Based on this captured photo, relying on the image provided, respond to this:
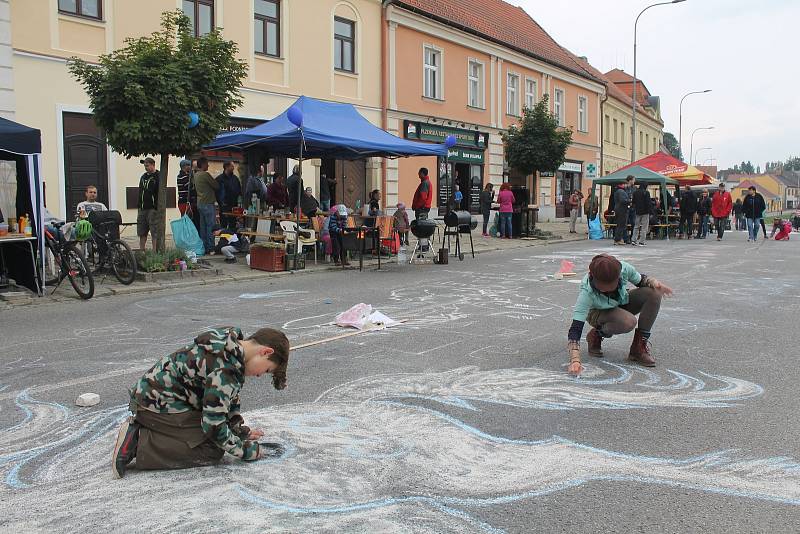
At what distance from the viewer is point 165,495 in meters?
3.48

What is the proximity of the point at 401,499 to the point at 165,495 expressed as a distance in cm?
113

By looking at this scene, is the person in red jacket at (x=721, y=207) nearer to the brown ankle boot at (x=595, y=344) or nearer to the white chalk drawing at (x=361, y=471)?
the brown ankle boot at (x=595, y=344)

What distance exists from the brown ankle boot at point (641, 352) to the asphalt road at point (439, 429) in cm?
12

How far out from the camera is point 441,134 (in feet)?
91.2

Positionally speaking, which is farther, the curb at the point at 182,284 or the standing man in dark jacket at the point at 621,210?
the standing man in dark jacket at the point at 621,210

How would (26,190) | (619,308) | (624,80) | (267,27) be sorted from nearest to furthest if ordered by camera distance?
(619,308) → (26,190) → (267,27) → (624,80)

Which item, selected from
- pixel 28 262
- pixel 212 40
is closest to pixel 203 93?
pixel 212 40

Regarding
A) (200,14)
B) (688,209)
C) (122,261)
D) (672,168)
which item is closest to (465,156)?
(672,168)

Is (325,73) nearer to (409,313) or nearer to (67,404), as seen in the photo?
(409,313)

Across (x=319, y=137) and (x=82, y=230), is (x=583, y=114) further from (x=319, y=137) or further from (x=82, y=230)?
(x=82, y=230)

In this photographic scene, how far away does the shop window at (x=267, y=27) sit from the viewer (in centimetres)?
2046


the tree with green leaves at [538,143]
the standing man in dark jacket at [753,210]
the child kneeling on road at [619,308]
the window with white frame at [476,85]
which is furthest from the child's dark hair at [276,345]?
the window with white frame at [476,85]

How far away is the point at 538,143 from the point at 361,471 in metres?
21.3

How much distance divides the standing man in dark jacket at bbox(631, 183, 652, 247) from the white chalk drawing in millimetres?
17919
